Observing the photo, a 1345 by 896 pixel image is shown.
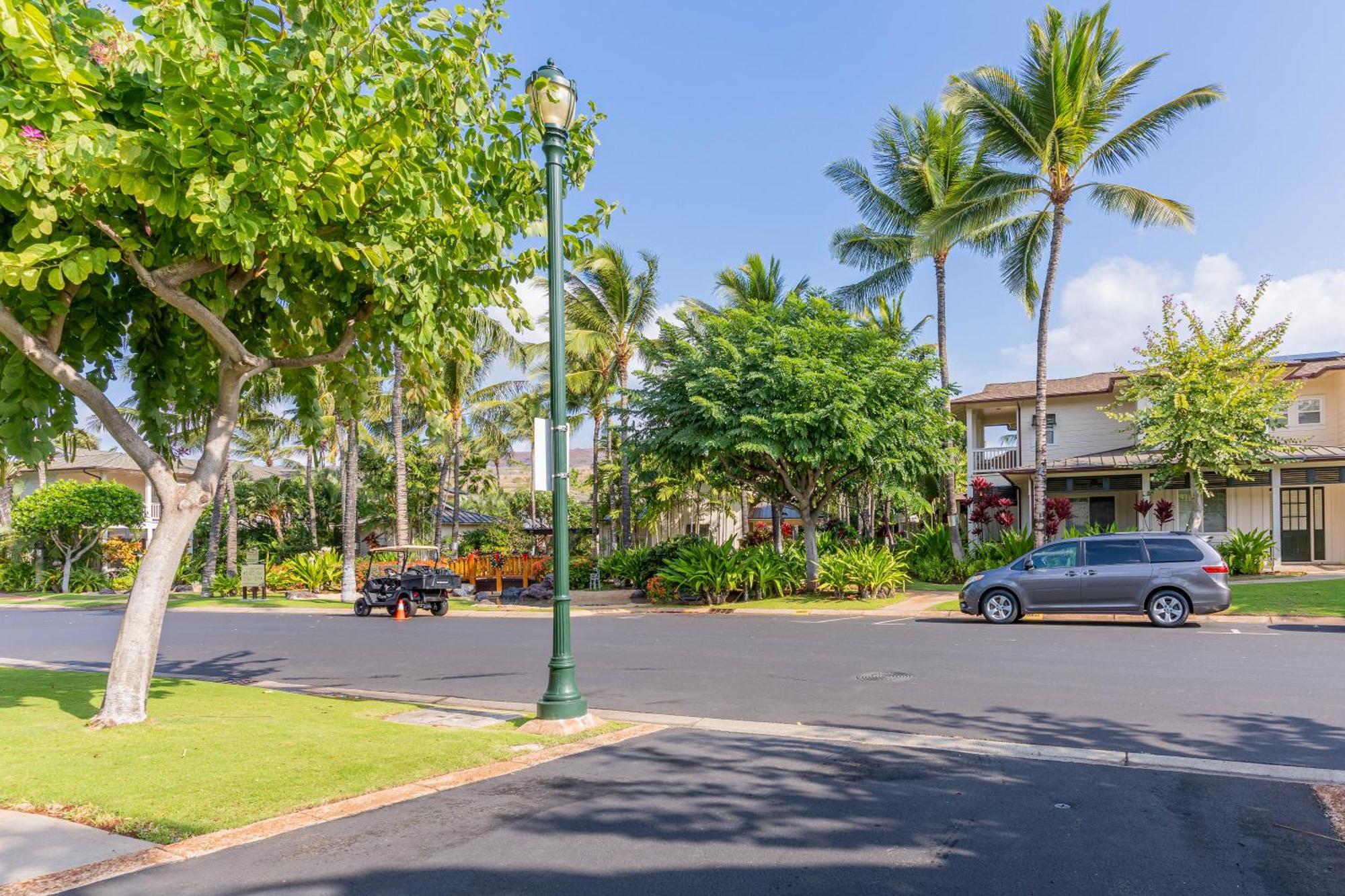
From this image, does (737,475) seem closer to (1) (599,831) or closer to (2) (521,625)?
(2) (521,625)

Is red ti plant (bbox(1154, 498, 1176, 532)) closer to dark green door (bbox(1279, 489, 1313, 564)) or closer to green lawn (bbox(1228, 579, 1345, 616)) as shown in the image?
green lawn (bbox(1228, 579, 1345, 616))

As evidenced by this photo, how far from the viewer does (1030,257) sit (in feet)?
80.5

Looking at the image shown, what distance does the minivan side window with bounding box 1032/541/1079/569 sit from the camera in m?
16.6

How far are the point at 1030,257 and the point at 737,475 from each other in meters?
10.0

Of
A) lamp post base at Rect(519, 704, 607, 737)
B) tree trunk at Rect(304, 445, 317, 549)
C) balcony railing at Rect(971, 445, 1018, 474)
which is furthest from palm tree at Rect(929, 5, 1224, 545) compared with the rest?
tree trunk at Rect(304, 445, 317, 549)

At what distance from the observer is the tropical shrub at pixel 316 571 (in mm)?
32594

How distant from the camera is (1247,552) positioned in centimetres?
2395

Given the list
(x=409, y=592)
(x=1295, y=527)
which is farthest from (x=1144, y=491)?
(x=409, y=592)

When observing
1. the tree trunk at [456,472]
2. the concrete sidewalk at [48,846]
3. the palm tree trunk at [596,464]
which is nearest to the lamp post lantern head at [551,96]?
the concrete sidewalk at [48,846]

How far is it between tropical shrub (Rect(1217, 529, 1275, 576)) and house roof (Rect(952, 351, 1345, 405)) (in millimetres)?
5390

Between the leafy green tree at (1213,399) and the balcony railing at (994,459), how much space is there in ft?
25.3

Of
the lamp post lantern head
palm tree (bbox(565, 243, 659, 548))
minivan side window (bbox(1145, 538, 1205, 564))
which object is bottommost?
minivan side window (bbox(1145, 538, 1205, 564))

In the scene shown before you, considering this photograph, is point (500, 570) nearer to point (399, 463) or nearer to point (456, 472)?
point (399, 463)

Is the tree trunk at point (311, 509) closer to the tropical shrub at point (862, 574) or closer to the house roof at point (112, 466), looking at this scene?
the house roof at point (112, 466)
